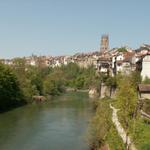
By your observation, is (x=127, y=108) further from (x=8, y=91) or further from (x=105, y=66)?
(x=105, y=66)

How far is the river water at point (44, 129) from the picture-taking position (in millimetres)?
24394

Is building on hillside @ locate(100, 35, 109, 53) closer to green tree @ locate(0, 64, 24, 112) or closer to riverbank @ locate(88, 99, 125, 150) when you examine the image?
green tree @ locate(0, 64, 24, 112)

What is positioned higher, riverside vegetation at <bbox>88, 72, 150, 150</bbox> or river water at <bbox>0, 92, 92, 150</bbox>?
riverside vegetation at <bbox>88, 72, 150, 150</bbox>

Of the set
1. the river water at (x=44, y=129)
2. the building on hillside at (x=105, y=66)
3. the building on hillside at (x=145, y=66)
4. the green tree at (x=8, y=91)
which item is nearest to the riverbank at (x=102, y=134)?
the river water at (x=44, y=129)

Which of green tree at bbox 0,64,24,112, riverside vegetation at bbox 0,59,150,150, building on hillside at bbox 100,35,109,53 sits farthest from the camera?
building on hillside at bbox 100,35,109,53

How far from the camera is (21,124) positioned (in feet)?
109

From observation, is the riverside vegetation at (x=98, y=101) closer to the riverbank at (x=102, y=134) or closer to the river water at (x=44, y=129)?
the riverbank at (x=102, y=134)

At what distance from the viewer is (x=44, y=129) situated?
30641 mm

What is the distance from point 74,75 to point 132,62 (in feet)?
162

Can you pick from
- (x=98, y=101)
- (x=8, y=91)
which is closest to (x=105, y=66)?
(x=8, y=91)

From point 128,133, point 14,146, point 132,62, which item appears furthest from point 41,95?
point 128,133

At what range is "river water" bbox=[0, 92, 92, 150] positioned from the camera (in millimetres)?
24394

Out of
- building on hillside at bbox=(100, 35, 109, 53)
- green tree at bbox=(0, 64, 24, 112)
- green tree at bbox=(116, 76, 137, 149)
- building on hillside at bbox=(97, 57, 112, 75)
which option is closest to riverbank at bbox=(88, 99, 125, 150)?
green tree at bbox=(116, 76, 137, 149)

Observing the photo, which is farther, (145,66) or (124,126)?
(145,66)
